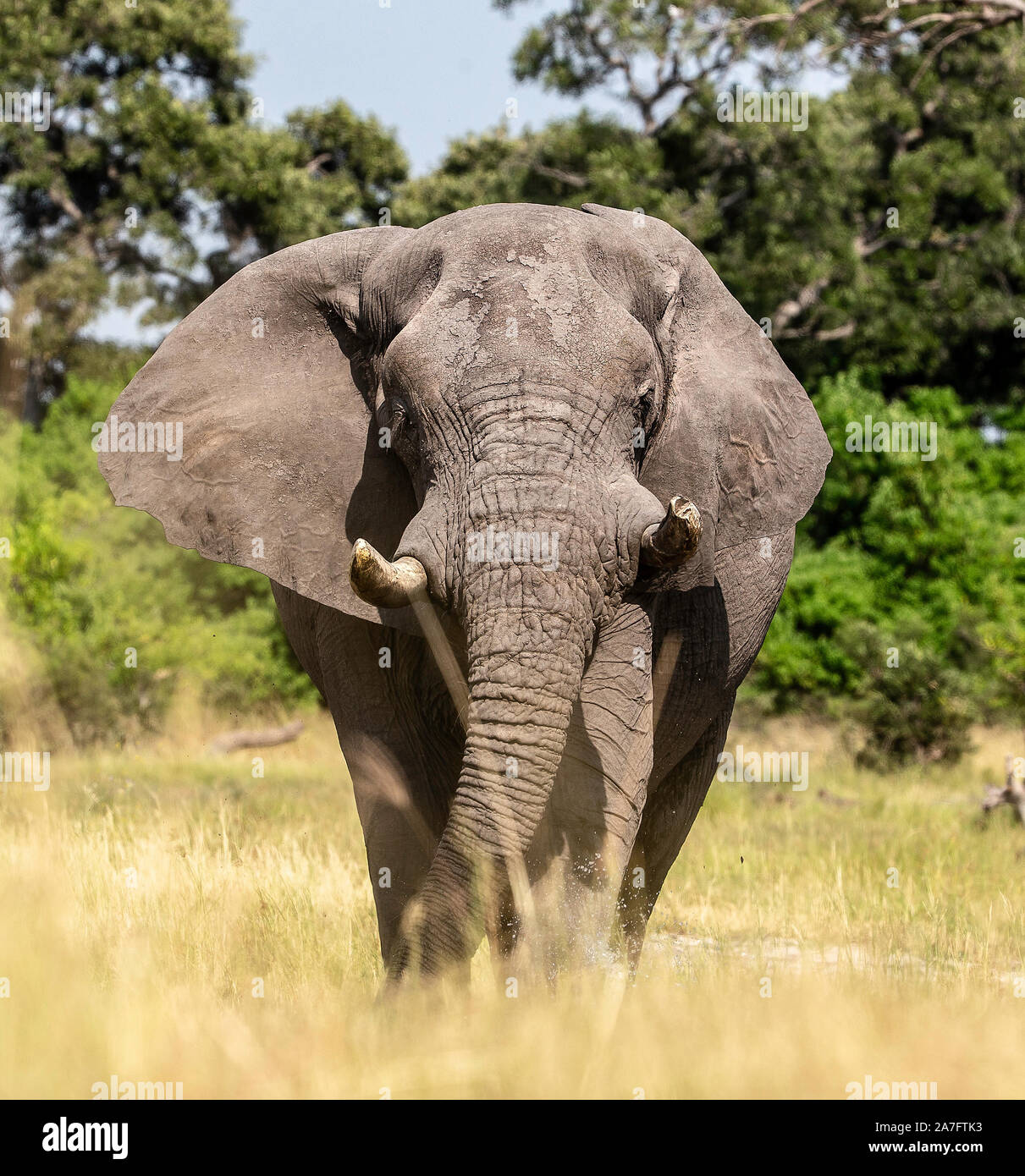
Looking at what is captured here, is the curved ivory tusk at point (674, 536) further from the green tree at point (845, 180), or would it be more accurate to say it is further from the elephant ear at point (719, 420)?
the green tree at point (845, 180)

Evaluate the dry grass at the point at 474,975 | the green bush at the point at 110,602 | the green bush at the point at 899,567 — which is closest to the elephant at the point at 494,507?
the dry grass at the point at 474,975

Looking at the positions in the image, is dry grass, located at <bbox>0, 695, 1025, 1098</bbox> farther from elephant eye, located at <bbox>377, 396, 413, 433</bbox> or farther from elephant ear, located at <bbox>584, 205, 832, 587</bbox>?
elephant eye, located at <bbox>377, 396, 413, 433</bbox>

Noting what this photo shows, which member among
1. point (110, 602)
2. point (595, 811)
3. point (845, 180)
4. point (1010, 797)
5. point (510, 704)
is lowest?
point (595, 811)

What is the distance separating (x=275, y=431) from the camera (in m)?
5.54

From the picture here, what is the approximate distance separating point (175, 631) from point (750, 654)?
1323 centimetres

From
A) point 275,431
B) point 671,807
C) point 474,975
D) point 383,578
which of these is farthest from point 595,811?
point 671,807

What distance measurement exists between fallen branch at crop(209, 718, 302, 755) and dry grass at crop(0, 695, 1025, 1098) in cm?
557

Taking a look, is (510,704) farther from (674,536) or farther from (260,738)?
(260,738)

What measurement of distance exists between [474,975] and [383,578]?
233cm

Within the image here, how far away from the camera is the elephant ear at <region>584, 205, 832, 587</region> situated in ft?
17.3

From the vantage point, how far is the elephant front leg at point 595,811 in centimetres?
470

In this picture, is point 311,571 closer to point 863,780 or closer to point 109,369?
point 863,780

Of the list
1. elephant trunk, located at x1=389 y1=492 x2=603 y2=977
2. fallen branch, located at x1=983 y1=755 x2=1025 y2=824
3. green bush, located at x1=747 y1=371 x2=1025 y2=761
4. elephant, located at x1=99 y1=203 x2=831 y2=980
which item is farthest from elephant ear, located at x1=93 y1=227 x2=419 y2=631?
green bush, located at x1=747 y1=371 x2=1025 y2=761
